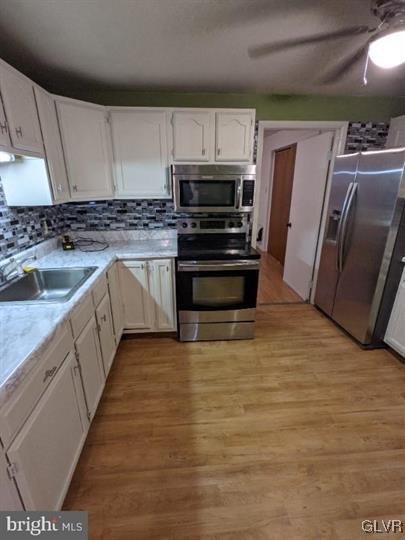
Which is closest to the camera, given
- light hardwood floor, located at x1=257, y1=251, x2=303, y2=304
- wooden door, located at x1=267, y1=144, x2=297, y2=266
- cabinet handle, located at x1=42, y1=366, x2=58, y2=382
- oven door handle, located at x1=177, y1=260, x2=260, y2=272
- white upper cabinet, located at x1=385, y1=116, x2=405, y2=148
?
cabinet handle, located at x1=42, y1=366, x2=58, y2=382

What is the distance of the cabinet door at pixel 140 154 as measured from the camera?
7.37ft

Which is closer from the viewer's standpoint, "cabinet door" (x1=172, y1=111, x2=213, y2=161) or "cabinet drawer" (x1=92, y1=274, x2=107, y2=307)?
"cabinet drawer" (x1=92, y1=274, x2=107, y2=307)

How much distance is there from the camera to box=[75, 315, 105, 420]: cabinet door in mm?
1438

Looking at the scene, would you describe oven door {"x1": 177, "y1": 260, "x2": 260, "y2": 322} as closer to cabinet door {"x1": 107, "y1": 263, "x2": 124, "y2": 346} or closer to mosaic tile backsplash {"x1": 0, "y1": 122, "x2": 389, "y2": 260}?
cabinet door {"x1": 107, "y1": 263, "x2": 124, "y2": 346}

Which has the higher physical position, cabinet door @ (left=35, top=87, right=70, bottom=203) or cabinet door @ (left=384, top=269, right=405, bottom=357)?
cabinet door @ (left=35, top=87, right=70, bottom=203)

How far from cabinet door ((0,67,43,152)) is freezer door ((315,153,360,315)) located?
8.41 ft

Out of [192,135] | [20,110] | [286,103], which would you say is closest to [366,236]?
[286,103]

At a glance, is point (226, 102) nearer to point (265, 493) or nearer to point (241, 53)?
point (241, 53)

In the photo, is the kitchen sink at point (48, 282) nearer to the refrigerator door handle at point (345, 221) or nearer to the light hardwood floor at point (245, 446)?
the light hardwood floor at point (245, 446)

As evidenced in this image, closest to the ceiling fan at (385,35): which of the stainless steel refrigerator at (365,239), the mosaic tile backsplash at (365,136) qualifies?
the stainless steel refrigerator at (365,239)

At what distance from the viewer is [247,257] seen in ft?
7.40

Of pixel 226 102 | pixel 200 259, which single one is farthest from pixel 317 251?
pixel 226 102

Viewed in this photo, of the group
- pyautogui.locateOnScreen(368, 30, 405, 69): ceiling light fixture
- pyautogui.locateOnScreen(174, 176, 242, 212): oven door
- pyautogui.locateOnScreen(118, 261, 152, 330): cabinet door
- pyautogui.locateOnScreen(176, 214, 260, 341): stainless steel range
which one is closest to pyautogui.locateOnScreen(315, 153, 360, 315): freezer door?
pyautogui.locateOnScreen(176, 214, 260, 341): stainless steel range

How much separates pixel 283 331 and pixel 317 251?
1.09 meters
